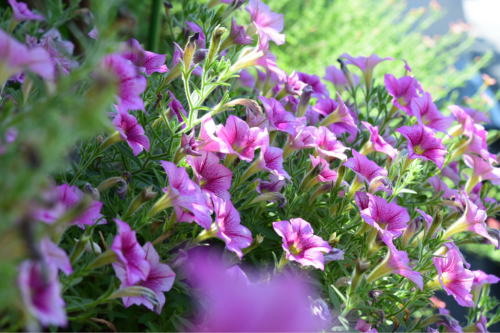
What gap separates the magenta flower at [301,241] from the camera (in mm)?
782

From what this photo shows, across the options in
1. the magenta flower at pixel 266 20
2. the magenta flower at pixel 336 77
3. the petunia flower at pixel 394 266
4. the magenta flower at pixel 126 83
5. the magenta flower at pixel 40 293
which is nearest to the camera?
the magenta flower at pixel 40 293

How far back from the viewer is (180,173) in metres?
0.66

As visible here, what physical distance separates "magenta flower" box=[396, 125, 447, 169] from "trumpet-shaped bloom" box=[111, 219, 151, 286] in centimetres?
67

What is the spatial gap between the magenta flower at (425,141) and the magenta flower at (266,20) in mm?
361

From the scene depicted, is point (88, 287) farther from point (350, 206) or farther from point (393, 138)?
point (393, 138)

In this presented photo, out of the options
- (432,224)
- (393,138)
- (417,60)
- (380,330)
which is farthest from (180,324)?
(417,60)

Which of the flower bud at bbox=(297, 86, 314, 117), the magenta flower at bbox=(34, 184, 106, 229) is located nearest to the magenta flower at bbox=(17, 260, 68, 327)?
the magenta flower at bbox=(34, 184, 106, 229)

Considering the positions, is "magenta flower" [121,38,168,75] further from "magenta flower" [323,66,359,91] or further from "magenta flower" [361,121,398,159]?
"magenta flower" [323,66,359,91]

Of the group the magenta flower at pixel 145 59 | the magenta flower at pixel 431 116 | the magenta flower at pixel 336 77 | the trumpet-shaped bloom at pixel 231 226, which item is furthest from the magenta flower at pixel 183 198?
the magenta flower at pixel 336 77

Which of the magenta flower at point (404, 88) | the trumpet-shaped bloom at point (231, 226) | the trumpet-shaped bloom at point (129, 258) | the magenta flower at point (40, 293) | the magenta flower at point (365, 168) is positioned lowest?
the trumpet-shaped bloom at point (231, 226)

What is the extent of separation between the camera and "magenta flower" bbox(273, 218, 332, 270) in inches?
30.8

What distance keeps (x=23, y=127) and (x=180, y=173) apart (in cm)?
30

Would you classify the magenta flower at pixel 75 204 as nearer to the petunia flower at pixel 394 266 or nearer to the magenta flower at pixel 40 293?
the magenta flower at pixel 40 293

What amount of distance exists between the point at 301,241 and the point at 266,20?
1.74ft
